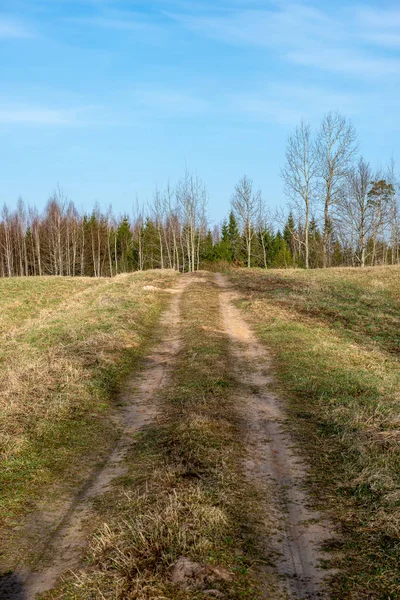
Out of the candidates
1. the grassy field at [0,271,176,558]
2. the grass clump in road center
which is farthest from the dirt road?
the grassy field at [0,271,176,558]

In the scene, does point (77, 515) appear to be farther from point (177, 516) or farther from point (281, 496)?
point (281, 496)

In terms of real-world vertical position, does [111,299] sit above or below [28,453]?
above

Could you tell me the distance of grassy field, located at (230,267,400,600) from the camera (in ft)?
15.2

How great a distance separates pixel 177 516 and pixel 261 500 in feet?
4.04

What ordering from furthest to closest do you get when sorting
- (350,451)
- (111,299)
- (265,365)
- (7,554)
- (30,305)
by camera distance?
1. (30,305)
2. (111,299)
3. (265,365)
4. (350,451)
5. (7,554)

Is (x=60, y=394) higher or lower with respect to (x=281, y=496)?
higher

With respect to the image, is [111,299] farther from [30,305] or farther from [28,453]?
[28,453]

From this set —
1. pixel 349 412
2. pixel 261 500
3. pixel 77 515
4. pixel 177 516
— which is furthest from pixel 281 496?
pixel 349 412

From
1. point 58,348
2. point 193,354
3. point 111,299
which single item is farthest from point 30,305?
point 193,354

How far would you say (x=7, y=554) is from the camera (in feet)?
15.8

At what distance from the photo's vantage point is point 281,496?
5.79 meters

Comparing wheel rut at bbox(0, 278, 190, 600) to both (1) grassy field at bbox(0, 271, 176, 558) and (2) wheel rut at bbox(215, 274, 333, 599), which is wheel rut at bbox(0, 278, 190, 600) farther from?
(2) wheel rut at bbox(215, 274, 333, 599)

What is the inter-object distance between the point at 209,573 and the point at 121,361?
819 cm

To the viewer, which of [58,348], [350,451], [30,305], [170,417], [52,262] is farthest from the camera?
[52,262]
